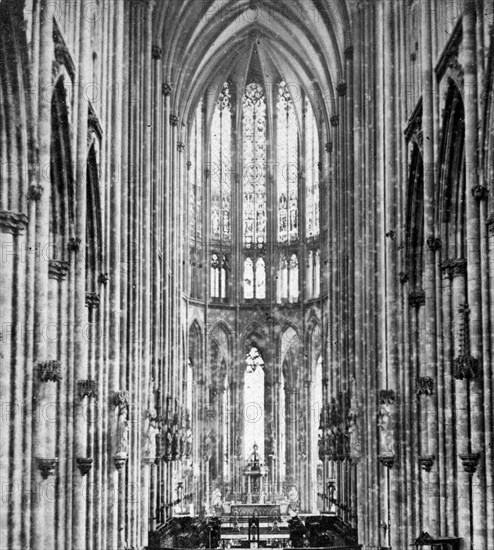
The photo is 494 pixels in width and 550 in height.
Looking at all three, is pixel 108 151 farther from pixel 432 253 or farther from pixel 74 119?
pixel 432 253

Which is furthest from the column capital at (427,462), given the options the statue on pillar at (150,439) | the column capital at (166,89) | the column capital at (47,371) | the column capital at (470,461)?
the column capital at (166,89)

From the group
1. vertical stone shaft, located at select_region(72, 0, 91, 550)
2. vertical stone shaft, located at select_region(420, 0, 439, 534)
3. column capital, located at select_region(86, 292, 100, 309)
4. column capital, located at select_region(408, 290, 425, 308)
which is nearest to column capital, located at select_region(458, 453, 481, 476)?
vertical stone shaft, located at select_region(420, 0, 439, 534)

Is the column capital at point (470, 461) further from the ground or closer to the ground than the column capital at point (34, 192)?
closer to the ground

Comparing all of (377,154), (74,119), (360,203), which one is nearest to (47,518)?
(74,119)

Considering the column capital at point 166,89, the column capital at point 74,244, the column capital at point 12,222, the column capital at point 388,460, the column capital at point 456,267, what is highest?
the column capital at point 166,89

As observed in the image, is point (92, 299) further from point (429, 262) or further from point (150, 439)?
point (150, 439)

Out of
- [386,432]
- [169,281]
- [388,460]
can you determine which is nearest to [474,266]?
[386,432]

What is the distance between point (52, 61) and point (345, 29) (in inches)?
1031

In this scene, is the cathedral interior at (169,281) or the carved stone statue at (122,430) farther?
the carved stone statue at (122,430)

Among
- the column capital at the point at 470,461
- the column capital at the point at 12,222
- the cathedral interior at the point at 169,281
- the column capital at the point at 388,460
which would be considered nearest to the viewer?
the column capital at the point at 12,222

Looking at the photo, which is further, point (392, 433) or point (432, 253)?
point (392, 433)

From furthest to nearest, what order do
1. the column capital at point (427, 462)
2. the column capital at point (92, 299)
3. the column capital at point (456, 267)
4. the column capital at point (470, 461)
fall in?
the column capital at point (92, 299) → the column capital at point (427, 462) → the column capital at point (456, 267) → the column capital at point (470, 461)

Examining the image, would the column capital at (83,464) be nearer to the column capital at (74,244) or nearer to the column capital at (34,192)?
the column capital at (74,244)

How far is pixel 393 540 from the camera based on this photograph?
104 feet
